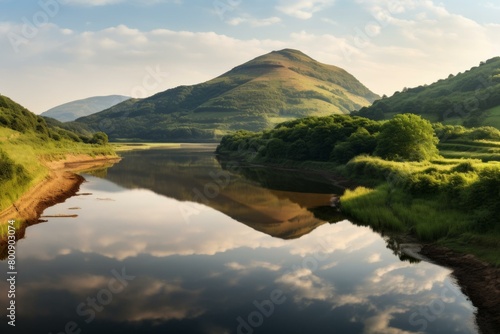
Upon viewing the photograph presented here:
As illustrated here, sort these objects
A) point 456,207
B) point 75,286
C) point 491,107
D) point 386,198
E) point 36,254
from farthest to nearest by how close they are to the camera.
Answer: point 491,107, point 386,198, point 456,207, point 36,254, point 75,286

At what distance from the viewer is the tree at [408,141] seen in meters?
84.7

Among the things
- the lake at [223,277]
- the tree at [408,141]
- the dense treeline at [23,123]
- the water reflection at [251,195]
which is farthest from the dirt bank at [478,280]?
the dense treeline at [23,123]

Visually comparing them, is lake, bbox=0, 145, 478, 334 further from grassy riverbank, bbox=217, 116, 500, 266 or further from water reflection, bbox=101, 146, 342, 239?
grassy riverbank, bbox=217, 116, 500, 266

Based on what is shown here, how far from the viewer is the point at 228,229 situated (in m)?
48.7

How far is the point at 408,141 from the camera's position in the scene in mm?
86250

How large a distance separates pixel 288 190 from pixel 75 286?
55458 mm

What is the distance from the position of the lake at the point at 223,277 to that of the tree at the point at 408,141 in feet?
119

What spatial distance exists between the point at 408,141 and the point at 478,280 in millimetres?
60252

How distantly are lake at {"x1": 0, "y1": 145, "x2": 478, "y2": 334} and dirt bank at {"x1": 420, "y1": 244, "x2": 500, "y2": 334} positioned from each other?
833mm

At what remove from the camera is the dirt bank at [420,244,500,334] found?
974 inches

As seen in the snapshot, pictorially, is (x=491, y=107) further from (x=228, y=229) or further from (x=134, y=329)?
(x=134, y=329)

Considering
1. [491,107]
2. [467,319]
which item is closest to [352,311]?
[467,319]

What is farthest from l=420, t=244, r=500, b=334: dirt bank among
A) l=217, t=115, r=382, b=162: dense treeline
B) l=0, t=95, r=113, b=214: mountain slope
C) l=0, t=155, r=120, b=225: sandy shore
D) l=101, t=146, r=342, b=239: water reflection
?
l=217, t=115, r=382, b=162: dense treeline

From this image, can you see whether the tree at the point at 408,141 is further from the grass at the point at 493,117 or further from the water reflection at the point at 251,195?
the grass at the point at 493,117
